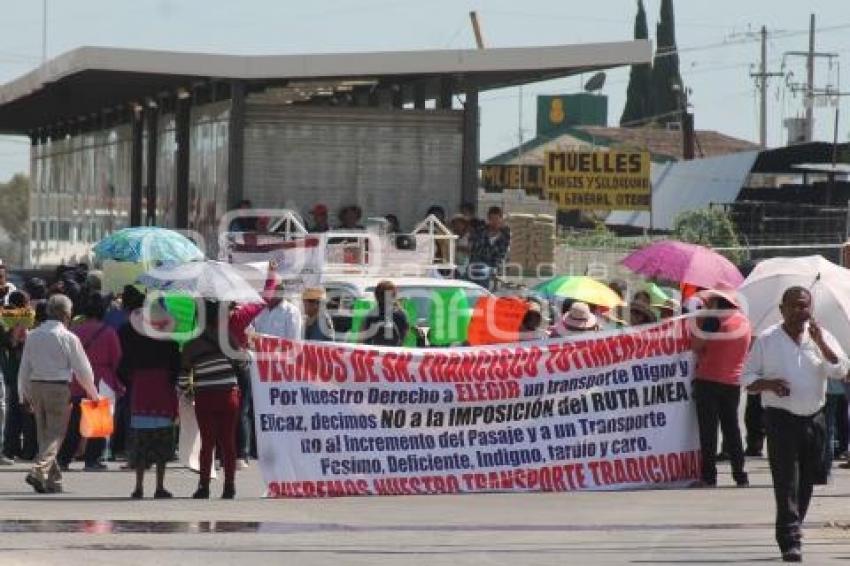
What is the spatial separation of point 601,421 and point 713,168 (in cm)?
5323

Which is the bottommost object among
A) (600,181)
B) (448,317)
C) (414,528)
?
(414,528)

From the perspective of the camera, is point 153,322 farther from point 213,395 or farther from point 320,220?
Result: point 320,220

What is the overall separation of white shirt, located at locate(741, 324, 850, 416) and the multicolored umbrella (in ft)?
26.1

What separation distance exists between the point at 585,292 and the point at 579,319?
2256mm

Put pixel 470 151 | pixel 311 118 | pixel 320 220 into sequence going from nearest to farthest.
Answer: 1. pixel 320 220
2. pixel 311 118
3. pixel 470 151

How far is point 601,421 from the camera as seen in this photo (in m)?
20.0

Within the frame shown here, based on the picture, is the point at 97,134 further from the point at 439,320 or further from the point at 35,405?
the point at 35,405

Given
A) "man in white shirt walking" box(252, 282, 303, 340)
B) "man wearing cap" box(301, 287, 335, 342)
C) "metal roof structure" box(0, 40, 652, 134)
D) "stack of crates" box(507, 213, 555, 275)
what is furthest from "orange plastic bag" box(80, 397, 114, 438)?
"stack of crates" box(507, 213, 555, 275)

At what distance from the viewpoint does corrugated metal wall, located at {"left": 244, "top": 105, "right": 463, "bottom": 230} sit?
36.2m

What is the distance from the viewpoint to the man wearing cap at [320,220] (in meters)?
32.6

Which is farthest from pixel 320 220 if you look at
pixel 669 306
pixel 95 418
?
pixel 95 418

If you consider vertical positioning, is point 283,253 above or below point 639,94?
below

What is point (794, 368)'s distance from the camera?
48.2ft

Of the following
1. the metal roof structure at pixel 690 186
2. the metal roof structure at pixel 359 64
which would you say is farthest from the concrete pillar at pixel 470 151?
the metal roof structure at pixel 690 186
